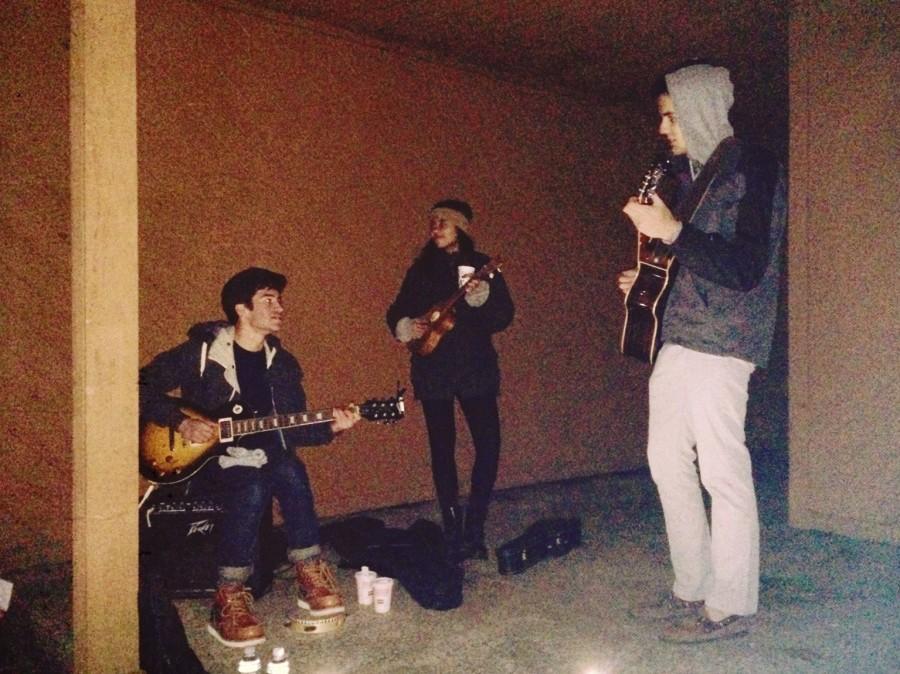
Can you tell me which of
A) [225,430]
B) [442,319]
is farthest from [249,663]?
[442,319]

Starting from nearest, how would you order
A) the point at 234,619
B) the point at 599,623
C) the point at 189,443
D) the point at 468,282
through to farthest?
1. the point at 234,619
2. the point at 599,623
3. the point at 189,443
4. the point at 468,282

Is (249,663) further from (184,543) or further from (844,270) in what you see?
(844,270)

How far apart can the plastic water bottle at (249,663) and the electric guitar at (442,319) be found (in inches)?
71.6

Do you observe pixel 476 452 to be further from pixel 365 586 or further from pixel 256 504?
pixel 256 504

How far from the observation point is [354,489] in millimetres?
5074

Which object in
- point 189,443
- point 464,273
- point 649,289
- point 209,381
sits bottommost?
point 189,443

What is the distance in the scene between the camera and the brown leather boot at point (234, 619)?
2816 millimetres

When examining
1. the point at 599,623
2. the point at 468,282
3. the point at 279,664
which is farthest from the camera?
the point at 468,282

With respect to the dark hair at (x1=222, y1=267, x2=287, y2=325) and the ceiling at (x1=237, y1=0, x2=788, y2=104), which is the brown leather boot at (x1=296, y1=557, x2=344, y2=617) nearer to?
the dark hair at (x1=222, y1=267, x2=287, y2=325)

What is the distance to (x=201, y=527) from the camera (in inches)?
130

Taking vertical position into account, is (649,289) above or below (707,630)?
above

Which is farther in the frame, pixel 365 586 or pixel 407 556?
pixel 407 556

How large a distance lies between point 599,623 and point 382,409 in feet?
4.28

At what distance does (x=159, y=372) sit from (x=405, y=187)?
2496 mm
